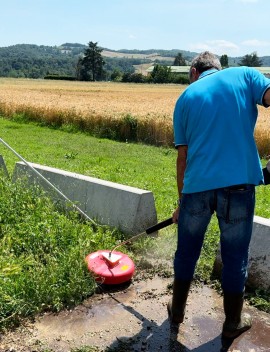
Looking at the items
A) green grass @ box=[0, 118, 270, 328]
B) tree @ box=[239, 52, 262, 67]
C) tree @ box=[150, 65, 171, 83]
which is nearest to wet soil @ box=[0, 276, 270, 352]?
green grass @ box=[0, 118, 270, 328]

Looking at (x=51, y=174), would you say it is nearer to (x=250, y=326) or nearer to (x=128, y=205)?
(x=128, y=205)

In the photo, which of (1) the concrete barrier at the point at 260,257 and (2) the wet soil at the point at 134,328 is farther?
(1) the concrete barrier at the point at 260,257

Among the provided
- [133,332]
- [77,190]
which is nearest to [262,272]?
[133,332]

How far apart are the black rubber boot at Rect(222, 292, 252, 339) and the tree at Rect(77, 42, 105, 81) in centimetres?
9549

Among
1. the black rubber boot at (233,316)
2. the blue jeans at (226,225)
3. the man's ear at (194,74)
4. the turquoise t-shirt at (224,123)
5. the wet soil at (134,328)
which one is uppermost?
the man's ear at (194,74)

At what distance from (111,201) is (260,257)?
1.95 meters

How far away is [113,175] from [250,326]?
5415mm

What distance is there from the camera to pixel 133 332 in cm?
358

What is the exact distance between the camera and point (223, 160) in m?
3.06

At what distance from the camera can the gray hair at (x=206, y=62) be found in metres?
3.26

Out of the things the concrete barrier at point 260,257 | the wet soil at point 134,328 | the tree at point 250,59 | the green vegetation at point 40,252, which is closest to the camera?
the wet soil at point 134,328

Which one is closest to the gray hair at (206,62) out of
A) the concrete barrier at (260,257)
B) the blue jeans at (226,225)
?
the blue jeans at (226,225)

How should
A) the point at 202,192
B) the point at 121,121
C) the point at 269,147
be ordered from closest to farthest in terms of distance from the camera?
the point at 202,192 < the point at 269,147 < the point at 121,121

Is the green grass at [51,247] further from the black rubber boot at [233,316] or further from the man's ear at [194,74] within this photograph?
the man's ear at [194,74]
